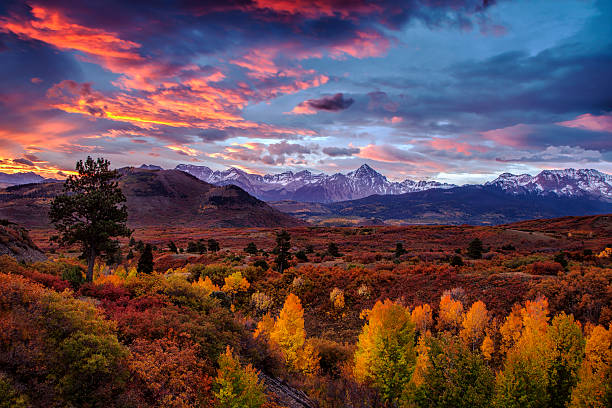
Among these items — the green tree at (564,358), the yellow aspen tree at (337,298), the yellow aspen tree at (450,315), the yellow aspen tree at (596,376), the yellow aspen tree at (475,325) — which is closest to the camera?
the yellow aspen tree at (596,376)

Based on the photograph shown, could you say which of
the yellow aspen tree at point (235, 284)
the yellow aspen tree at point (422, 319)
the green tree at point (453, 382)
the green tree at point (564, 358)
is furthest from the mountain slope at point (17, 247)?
the green tree at point (564, 358)

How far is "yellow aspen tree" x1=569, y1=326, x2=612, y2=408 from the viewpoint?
13.9 m

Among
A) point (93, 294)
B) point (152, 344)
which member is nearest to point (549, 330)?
point (152, 344)

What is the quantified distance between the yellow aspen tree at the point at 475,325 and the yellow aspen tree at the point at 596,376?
837cm

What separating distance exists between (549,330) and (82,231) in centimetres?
3296

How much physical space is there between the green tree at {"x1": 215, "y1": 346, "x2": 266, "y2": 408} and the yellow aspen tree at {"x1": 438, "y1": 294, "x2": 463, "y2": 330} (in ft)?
70.2

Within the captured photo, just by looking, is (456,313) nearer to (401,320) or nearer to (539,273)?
(401,320)

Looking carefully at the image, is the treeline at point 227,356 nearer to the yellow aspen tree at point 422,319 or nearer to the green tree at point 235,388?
the green tree at point 235,388

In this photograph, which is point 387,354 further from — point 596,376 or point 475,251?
point 475,251

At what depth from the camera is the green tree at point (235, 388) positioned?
10492mm

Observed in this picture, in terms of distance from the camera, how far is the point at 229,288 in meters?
38.5

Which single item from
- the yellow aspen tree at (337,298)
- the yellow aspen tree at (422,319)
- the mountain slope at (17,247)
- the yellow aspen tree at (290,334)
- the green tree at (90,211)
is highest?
the green tree at (90,211)

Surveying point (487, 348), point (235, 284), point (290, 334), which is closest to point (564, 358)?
point (487, 348)

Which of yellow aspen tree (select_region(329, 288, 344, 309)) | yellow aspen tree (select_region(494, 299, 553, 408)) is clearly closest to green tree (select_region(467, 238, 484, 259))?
yellow aspen tree (select_region(329, 288, 344, 309))
